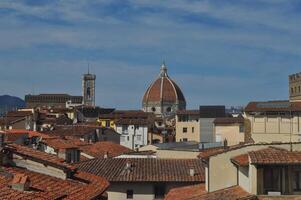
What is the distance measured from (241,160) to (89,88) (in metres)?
178

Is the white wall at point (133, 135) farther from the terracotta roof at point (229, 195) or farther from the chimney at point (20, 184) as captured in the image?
the chimney at point (20, 184)

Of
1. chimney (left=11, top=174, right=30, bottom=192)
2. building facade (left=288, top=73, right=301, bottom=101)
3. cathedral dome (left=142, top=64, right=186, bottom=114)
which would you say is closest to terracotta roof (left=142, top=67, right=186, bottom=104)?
cathedral dome (left=142, top=64, right=186, bottom=114)

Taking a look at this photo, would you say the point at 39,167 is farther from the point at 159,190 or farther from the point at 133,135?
the point at 133,135

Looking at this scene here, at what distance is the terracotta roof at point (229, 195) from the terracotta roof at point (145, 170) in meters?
8.41

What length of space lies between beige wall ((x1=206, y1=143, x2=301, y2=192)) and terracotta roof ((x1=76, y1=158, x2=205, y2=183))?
710 cm

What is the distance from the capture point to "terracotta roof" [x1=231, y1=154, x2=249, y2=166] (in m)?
18.8

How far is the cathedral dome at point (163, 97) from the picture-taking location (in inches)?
6703

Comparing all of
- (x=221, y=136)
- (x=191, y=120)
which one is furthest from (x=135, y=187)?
(x=191, y=120)

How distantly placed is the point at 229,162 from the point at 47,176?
7101 mm

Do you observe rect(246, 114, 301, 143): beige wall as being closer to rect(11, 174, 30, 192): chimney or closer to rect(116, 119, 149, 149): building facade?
rect(116, 119, 149, 149): building facade

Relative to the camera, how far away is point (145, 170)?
31.3m

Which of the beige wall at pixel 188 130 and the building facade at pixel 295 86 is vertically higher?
the building facade at pixel 295 86

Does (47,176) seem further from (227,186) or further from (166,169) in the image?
(166,169)

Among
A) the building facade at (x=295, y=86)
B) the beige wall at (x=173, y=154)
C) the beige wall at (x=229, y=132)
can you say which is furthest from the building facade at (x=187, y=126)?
the beige wall at (x=173, y=154)
